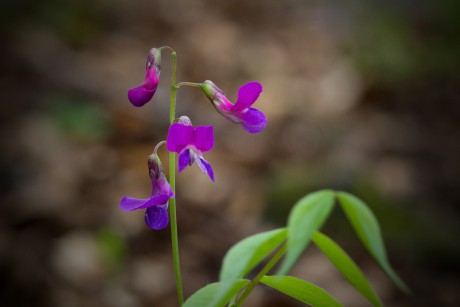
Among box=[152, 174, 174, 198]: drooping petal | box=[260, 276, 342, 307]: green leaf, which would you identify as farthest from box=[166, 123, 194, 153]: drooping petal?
box=[260, 276, 342, 307]: green leaf

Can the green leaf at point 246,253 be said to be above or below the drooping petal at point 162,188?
below

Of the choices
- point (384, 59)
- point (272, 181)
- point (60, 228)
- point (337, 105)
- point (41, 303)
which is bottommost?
point (41, 303)

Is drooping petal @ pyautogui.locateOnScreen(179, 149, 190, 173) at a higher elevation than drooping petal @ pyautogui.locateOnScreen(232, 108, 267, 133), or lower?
lower

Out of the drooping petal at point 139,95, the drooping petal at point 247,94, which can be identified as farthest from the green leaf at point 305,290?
the drooping petal at point 139,95

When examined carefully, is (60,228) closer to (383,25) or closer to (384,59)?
(384,59)

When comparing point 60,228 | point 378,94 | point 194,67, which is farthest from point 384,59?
point 60,228

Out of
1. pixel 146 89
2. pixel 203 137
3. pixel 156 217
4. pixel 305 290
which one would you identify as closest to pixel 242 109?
pixel 203 137

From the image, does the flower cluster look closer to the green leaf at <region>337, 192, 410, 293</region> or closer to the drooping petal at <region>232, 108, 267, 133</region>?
the drooping petal at <region>232, 108, 267, 133</region>

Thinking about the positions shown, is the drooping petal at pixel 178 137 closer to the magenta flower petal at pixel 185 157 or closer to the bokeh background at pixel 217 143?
the magenta flower petal at pixel 185 157
